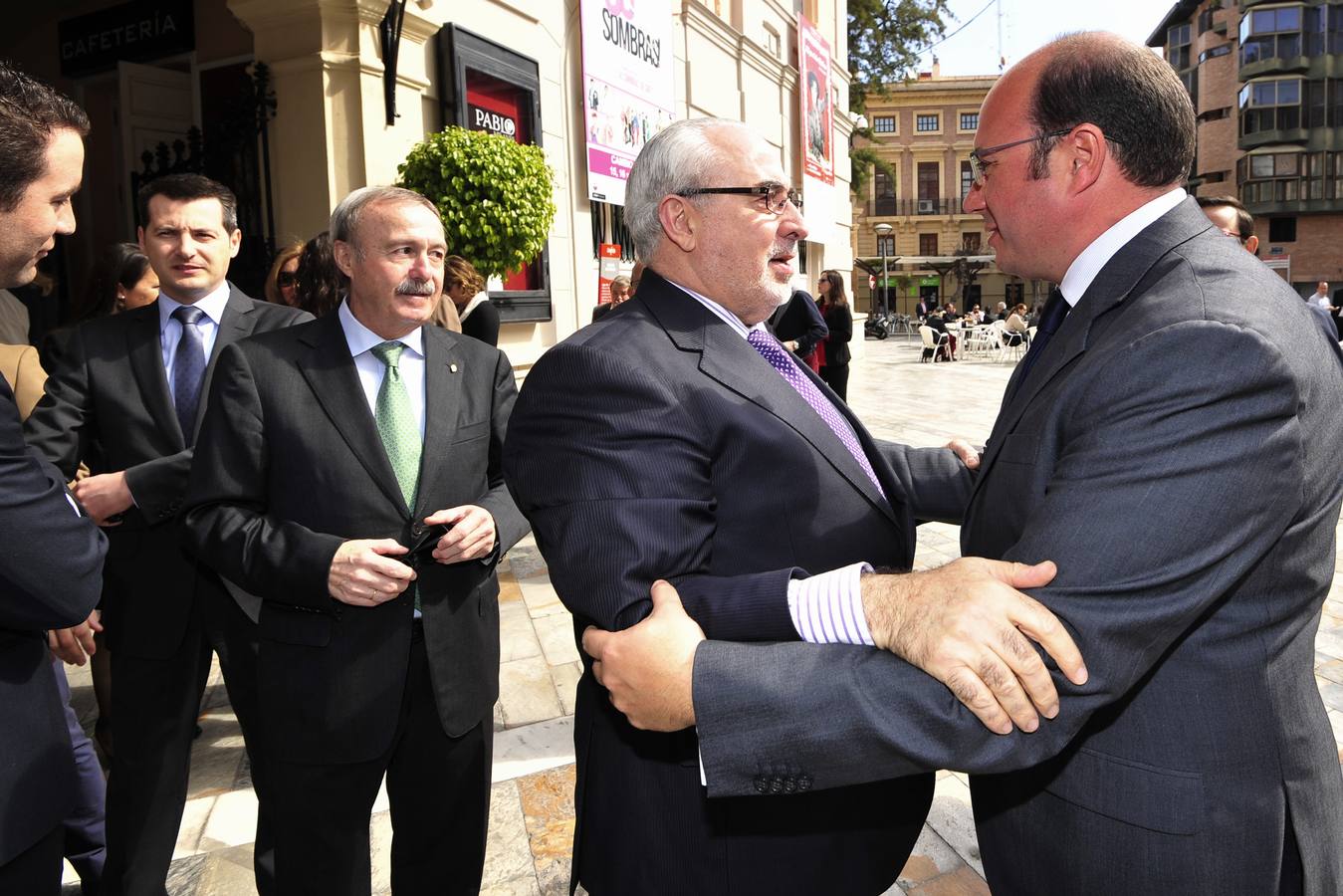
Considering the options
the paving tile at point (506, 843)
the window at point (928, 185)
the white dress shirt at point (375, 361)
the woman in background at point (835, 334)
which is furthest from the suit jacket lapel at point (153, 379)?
the window at point (928, 185)

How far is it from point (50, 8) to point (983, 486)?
1057 cm

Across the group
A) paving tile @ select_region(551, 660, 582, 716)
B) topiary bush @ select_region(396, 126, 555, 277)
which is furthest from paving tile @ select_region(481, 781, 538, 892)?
topiary bush @ select_region(396, 126, 555, 277)

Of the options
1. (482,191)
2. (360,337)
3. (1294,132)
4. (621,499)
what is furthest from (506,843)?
(1294,132)

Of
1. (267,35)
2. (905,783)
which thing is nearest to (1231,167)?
(267,35)

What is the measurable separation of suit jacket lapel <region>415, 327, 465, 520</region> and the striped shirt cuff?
132cm

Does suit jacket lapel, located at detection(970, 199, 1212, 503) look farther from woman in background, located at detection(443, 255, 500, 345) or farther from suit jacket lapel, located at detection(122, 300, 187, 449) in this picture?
woman in background, located at detection(443, 255, 500, 345)

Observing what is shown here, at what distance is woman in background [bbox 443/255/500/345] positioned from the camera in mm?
5438

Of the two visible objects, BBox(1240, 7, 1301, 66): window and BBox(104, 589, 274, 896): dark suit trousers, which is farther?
BBox(1240, 7, 1301, 66): window

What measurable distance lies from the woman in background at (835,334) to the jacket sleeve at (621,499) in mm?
7701

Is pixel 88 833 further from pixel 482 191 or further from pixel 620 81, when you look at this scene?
pixel 620 81

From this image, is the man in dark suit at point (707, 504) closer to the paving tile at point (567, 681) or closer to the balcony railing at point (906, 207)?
the paving tile at point (567, 681)

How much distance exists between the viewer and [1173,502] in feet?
4.00

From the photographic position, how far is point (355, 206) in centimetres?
271

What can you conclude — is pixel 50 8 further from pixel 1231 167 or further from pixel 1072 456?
pixel 1231 167
